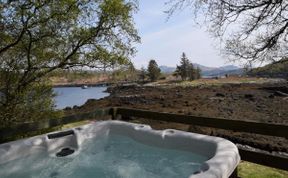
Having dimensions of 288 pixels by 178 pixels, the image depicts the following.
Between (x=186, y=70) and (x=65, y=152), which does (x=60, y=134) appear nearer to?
(x=65, y=152)

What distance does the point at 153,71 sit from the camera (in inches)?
2603

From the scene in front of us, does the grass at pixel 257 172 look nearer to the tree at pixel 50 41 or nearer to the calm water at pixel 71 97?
the tree at pixel 50 41

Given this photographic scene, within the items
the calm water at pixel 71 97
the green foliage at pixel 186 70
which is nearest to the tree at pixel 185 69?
the green foliage at pixel 186 70

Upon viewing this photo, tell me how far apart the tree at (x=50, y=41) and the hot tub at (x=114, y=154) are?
229 centimetres

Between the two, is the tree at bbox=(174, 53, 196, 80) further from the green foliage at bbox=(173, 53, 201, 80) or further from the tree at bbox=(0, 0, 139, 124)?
the tree at bbox=(0, 0, 139, 124)

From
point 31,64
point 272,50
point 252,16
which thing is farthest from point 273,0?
point 31,64

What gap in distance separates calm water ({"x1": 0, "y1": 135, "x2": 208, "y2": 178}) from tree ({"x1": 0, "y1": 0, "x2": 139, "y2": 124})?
255cm

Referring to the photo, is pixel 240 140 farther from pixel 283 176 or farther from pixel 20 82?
pixel 20 82

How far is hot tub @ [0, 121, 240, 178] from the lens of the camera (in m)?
4.36

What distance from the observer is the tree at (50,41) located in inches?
265

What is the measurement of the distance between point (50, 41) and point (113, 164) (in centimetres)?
383

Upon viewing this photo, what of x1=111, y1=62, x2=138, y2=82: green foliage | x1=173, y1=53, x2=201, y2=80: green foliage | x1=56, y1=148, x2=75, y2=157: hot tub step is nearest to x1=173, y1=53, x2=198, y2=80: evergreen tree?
x1=173, y1=53, x2=201, y2=80: green foliage

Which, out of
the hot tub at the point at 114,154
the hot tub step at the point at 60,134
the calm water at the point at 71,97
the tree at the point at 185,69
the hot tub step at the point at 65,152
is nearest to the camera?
the hot tub at the point at 114,154

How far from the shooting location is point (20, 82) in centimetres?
717
